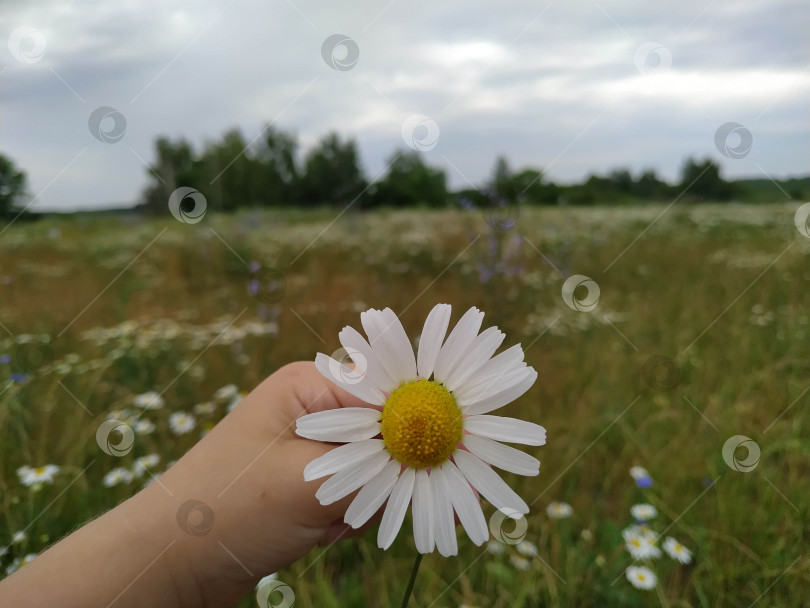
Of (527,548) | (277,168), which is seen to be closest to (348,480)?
(527,548)

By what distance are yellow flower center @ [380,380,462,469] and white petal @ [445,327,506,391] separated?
0.06ft

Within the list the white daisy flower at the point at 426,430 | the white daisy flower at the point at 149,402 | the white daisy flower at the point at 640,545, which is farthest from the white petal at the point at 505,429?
the white daisy flower at the point at 149,402

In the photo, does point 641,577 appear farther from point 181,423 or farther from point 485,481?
point 181,423

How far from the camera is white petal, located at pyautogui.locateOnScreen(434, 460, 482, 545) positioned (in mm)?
536

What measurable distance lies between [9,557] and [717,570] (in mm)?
1743

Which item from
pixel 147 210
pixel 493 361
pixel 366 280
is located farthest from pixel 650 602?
pixel 147 210

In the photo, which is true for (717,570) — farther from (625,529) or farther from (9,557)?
(9,557)

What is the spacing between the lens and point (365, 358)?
56 cm

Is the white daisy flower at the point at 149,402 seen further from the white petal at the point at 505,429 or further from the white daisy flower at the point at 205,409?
the white petal at the point at 505,429

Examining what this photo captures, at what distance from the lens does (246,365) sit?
252 cm

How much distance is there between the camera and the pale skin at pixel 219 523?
2.83 ft

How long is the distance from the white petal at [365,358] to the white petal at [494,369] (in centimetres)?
8

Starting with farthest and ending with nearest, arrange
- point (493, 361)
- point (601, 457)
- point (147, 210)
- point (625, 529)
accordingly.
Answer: point (147, 210) < point (601, 457) < point (625, 529) < point (493, 361)

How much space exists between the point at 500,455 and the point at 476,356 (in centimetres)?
11
